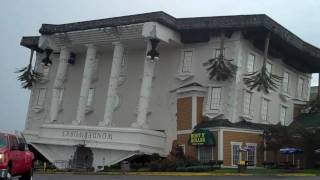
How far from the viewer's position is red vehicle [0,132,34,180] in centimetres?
1889

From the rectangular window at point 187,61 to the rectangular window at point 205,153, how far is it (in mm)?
7737

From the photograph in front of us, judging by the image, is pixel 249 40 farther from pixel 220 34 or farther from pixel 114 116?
pixel 114 116

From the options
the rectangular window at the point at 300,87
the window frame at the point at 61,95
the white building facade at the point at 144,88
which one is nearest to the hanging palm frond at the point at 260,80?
the white building facade at the point at 144,88

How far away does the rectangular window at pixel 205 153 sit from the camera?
156 feet

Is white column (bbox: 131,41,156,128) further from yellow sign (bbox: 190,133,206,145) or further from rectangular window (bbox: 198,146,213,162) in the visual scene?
rectangular window (bbox: 198,146,213,162)

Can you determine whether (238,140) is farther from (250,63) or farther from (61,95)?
(61,95)

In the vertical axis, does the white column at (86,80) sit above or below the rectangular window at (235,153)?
above

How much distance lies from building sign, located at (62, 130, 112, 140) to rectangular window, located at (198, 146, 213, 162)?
26.6 ft

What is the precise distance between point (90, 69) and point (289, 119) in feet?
69.3

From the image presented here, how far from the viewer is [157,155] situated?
161 ft

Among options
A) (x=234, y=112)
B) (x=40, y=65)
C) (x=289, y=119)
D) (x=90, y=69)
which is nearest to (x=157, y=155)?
(x=234, y=112)

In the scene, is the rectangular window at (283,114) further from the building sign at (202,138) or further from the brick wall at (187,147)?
the building sign at (202,138)

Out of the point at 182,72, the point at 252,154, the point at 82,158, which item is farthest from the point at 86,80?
the point at 252,154

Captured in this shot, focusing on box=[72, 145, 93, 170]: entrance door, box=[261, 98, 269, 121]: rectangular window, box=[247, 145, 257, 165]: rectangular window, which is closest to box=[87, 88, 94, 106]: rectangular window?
box=[72, 145, 93, 170]: entrance door
